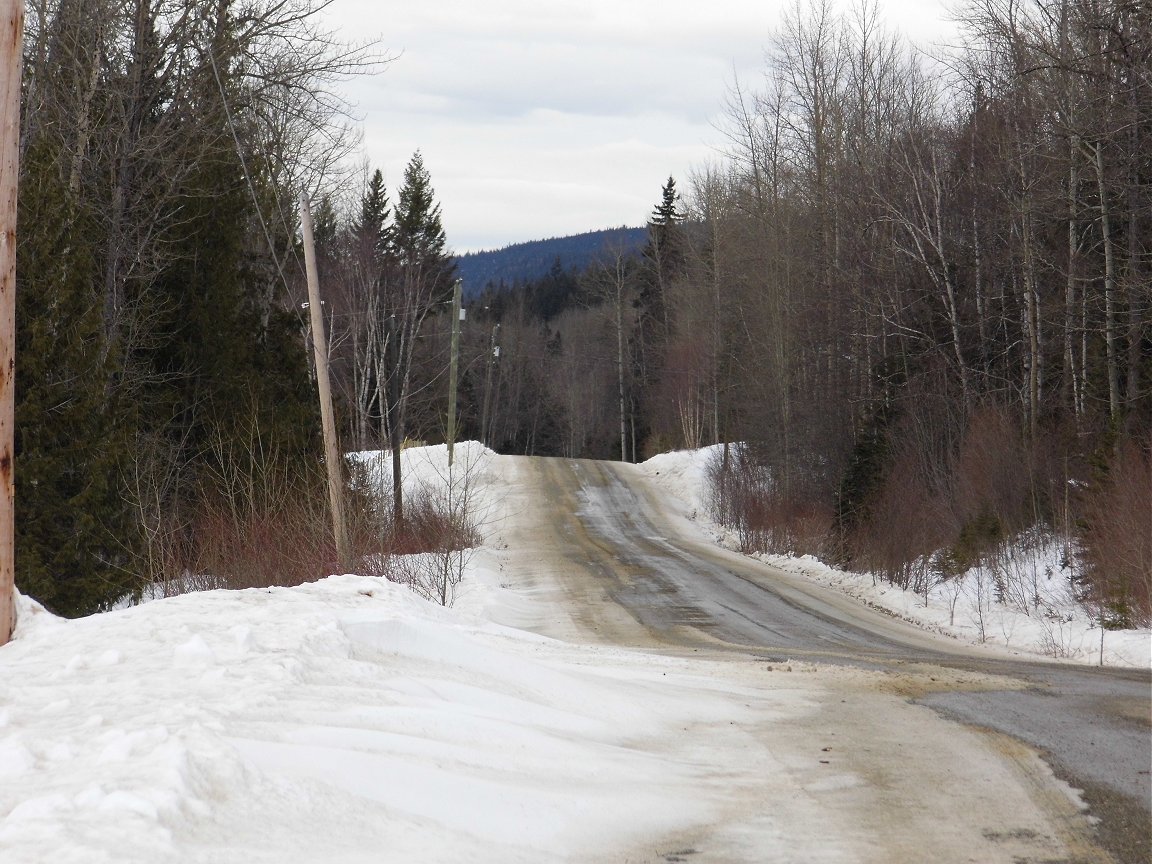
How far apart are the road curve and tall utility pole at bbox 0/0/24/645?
669 cm

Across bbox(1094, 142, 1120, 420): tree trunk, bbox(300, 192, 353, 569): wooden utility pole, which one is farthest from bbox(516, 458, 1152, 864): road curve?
bbox(1094, 142, 1120, 420): tree trunk

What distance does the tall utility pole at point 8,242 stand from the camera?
705 centimetres

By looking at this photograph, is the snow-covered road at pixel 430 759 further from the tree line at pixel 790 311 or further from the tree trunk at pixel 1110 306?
the tree trunk at pixel 1110 306

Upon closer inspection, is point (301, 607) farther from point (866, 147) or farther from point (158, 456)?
point (866, 147)

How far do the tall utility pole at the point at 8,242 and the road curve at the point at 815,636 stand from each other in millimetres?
6686

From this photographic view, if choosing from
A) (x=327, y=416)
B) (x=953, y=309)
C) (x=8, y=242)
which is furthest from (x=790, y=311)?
(x=8, y=242)

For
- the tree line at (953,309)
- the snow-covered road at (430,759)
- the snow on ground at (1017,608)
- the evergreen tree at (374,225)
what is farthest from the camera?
the evergreen tree at (374,225)

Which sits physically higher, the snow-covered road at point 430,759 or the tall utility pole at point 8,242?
the tall utility pole at point 8,242

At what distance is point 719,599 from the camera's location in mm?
19516

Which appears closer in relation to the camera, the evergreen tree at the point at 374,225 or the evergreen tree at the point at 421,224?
the evergreen tree at the point at 374,225

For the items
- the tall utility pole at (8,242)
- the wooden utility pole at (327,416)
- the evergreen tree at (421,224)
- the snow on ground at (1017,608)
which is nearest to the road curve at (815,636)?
the snow on ground at (1017,608)

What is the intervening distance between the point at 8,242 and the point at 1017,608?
15.2 meters

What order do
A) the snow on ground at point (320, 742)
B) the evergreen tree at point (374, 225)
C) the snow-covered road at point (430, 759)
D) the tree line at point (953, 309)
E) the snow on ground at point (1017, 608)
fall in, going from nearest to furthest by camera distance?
the snow on ground at point (320, 742) < the snow-covered road at point (430, 759) < the snow on ground at point (1017, 608) < the tree line at point (953, 309) < the evergreen tree at point (374, 225)

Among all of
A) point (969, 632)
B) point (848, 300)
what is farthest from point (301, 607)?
point (848, 300)
